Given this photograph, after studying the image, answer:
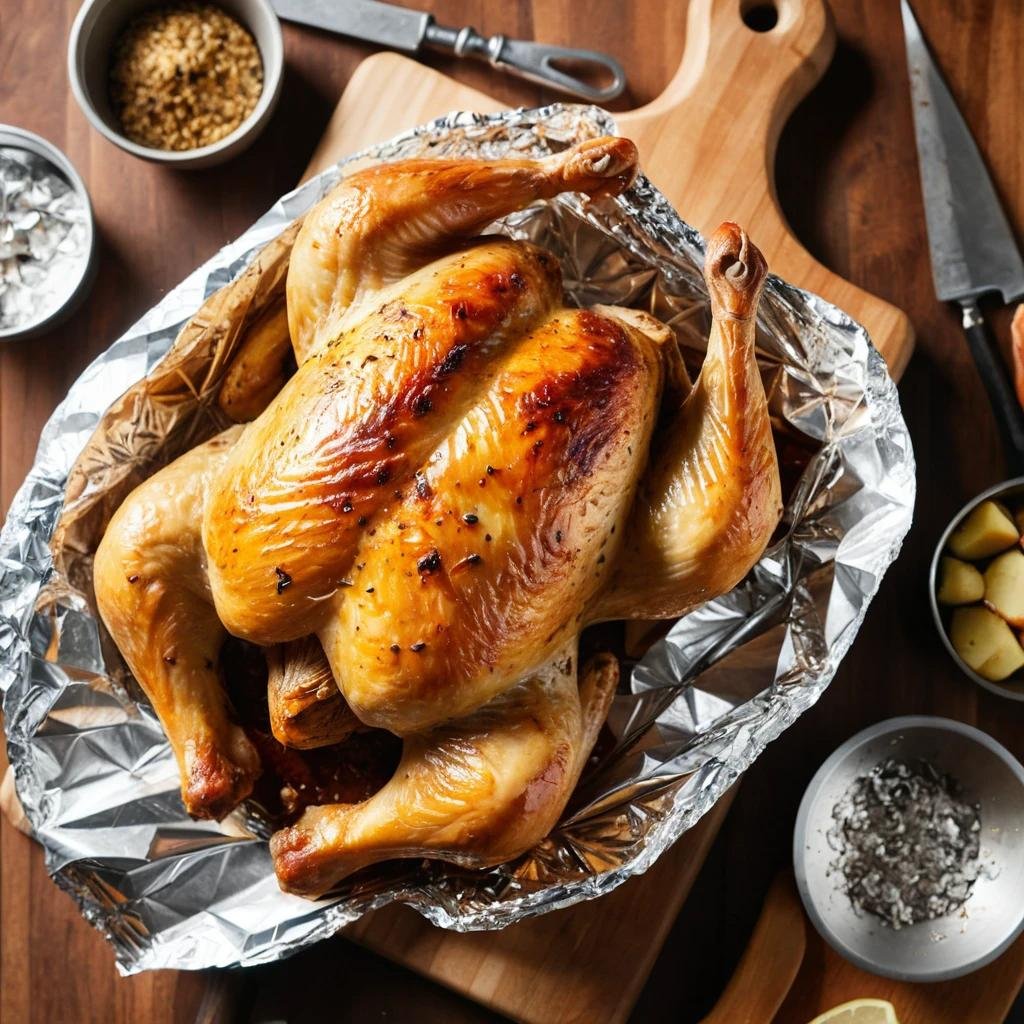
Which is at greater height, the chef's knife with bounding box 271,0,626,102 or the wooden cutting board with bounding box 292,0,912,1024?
the chef's knife with bounding box 271,0,626,102

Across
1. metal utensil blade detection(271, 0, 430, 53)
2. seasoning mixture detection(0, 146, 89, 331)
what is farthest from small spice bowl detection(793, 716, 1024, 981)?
seasoning mixture detection(0, 146, 89, 331)

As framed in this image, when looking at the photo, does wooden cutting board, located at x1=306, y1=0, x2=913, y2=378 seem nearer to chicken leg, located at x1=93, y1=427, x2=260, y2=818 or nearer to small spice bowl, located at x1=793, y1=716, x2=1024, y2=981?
small spice bowl, located at x1=793, y1=716, x2=1024, y2=981

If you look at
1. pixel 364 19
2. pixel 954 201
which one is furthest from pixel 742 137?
pixel 364 19

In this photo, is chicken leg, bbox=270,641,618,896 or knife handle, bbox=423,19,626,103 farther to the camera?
knife handle, bbox=423,19,626,103

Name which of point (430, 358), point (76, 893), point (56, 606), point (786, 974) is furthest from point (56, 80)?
point (786, 974)

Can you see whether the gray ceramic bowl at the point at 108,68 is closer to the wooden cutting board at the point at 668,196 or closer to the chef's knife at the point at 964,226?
the wooden cutting board at the point at 668,196

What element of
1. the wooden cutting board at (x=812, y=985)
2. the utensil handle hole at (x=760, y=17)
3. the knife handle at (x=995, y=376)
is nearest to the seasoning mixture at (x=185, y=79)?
the utensil handle hole at (x=760, y=17)
